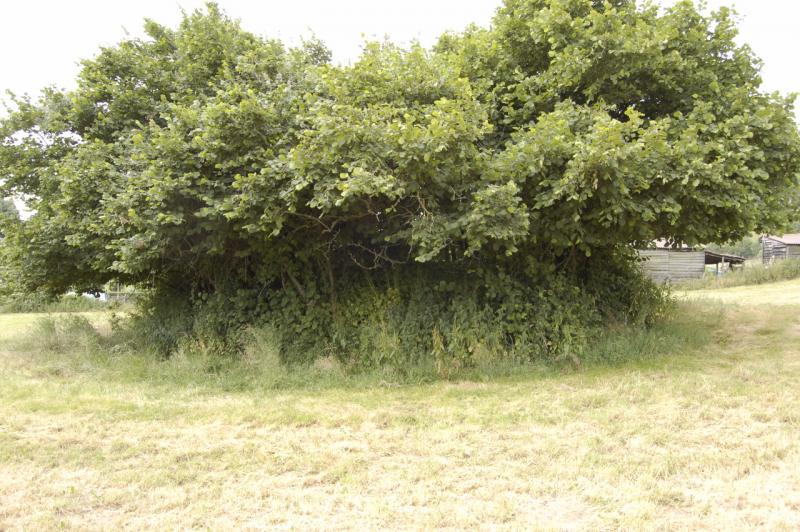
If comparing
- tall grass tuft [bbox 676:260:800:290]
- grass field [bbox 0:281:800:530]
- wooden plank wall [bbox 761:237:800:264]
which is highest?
wooden plank wall [bbox 761:237:800:264]

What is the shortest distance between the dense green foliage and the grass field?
152cm

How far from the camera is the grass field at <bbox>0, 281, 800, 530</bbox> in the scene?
3.31 metres

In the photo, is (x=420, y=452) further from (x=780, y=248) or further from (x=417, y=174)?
(x=780, y=248)

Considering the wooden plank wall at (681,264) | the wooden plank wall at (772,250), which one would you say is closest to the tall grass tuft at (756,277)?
the wooden plank wall at (681,264)

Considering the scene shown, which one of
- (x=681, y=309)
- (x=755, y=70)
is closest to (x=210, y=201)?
(x=755, y=70)

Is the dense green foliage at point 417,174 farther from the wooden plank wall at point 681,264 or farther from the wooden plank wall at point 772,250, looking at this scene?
the wooden plank wall at point 772,250

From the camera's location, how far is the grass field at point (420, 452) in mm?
3307

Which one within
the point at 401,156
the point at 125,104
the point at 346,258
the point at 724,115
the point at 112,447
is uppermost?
the point at 125,104

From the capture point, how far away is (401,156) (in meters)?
6.05

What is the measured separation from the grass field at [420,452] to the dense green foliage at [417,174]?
1525 millimetres

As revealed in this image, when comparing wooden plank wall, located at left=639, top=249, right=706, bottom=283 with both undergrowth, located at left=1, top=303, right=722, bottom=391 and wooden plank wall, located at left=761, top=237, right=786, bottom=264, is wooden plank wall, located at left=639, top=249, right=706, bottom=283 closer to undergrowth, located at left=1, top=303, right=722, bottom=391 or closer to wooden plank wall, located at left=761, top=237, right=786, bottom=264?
wooden plank wall, located at left=761, top=237, right=786, bottom=264

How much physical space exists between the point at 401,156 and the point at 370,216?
167 cm

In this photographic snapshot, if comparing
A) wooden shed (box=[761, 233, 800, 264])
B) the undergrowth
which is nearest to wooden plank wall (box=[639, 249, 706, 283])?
wooden shed (box=[761, 233, 800, 264])

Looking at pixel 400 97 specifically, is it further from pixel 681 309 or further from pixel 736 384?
pixel 681 309
